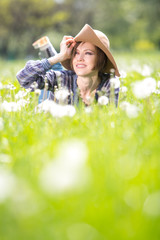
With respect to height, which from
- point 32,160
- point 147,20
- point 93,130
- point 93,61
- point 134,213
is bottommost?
point 134,213

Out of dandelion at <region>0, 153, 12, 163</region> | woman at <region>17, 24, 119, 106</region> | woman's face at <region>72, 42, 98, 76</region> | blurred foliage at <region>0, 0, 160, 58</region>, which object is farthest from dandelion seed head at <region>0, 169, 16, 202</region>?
blurred foliage at <region>0, 0, 160, 58</region>

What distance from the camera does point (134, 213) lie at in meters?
0.85

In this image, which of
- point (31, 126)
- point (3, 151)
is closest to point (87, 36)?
point (31, 126)

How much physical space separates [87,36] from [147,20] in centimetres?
2194

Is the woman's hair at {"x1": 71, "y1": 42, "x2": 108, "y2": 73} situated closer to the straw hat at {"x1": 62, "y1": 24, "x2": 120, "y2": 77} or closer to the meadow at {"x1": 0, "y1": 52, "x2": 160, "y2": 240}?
the straw hat at {"x1": 62, "y1": 24, "x2": 120, "y2": 77}

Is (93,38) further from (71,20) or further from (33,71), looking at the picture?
(71,20)

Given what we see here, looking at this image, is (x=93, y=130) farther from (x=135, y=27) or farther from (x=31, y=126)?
(x=135, y=27)

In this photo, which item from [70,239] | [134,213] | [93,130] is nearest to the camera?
[70,239]

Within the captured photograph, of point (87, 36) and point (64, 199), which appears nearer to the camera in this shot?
point (64, 199)

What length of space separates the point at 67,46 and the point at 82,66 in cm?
29

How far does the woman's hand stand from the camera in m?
2.65

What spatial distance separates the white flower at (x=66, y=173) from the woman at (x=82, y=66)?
169 centimetres

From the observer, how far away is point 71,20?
90.8 ft

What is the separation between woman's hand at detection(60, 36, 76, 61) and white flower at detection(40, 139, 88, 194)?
1.94 meters
